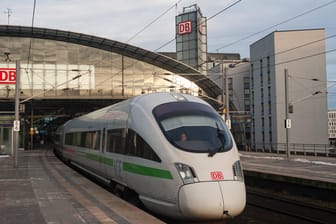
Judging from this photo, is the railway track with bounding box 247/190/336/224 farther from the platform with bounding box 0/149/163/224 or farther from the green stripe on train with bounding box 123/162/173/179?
the platform with bounding box 0/149/163/224

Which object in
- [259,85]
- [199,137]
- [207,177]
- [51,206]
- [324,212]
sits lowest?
[324,212]

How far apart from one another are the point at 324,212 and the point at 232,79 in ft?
218

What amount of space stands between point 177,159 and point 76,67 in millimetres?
45014

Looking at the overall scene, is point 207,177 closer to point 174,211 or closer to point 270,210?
point 174,211

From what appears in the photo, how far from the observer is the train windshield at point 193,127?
10.1 metres

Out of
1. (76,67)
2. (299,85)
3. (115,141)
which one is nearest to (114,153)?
(115,141)

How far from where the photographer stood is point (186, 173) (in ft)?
31.0

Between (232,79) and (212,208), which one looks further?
(232,79)

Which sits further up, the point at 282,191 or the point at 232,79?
the point at 232,79

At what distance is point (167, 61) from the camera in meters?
56.5

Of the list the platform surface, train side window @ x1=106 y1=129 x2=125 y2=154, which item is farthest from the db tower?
train side window @ x1=106 y1=129 x2=125 y2=154

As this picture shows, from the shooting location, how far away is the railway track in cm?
1395

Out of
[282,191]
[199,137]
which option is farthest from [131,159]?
[282,191]

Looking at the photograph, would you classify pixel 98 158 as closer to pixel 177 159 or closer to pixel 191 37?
pixel 177 159
